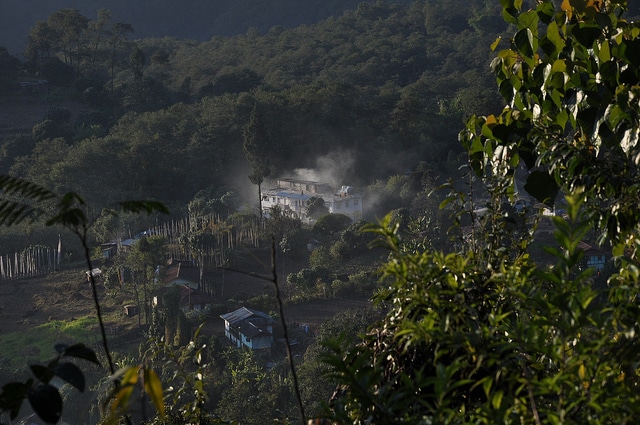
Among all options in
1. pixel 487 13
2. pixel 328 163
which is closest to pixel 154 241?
pixel 328 163

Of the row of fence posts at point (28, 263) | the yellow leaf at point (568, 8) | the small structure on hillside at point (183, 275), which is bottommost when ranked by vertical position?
the small structure on hillside at point (183, 275)

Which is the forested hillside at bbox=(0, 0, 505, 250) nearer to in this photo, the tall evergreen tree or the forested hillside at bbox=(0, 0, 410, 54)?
the tall evergreen tree

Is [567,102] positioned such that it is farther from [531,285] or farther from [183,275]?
[183,275]

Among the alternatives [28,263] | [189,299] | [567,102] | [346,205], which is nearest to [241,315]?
[189,299]

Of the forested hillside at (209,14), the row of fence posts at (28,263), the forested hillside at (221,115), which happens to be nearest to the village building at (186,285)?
the row of fence posts at (28,263)

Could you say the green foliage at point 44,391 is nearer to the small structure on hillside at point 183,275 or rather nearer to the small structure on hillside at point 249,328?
the small structure on hillside at point 249,328

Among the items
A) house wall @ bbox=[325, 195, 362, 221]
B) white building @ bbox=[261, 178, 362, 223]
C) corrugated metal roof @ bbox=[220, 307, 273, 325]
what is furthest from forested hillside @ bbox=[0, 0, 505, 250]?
corrugated metal roof @ bbox=[220, 307, 273, 325]

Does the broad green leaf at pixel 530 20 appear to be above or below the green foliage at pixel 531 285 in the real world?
above
